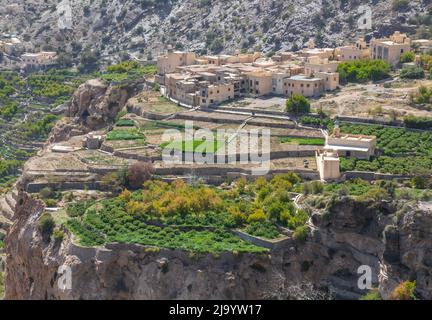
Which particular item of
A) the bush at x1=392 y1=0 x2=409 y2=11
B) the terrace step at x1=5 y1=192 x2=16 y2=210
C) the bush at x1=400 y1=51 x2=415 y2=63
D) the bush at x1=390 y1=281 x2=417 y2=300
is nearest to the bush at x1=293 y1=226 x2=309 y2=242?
the bush at x1=390 y1=281 x2=417 y2=300

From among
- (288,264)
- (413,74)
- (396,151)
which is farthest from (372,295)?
(413,74)

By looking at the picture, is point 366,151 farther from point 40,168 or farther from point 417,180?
point 40,168

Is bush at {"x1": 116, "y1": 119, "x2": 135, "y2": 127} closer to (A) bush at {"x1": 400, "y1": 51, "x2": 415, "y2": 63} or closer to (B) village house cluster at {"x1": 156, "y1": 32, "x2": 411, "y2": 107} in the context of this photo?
(B) village house cluster at {"x1": 156, "y1": 32, "x2": 411, "y2": 107}

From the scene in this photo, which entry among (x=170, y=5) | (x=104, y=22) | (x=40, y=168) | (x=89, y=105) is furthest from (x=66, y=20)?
(x=40, y=168)

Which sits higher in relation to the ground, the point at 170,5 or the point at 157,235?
the point at 170,5

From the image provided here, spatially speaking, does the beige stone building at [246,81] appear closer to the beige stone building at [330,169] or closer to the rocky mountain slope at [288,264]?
the beige stone building at [330,169]

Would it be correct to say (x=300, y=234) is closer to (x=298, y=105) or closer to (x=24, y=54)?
(x=298, y=105)
